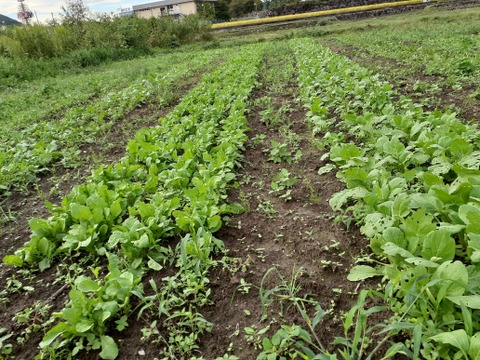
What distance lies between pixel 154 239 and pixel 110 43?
20.0 m

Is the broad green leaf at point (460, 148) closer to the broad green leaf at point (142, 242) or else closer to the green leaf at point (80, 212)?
the broad green leaf at point (142, 242)

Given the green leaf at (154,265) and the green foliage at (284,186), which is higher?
the green leaf at (154,265)

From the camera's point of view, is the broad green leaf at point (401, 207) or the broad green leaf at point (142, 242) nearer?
the broad green leaf at point (401, 207)

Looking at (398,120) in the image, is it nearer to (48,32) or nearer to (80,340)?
(80,340)

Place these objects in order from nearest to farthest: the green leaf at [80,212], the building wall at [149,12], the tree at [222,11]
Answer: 1. the green leaf at [80,212]
2. the tree at [222,11]
3. the building wall at [149,12]

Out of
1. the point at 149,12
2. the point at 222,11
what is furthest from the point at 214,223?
the point at 149,12

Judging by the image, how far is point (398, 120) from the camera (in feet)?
12.7

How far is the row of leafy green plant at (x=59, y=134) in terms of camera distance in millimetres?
4520

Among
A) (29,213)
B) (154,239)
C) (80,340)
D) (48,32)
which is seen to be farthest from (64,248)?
(48,32)

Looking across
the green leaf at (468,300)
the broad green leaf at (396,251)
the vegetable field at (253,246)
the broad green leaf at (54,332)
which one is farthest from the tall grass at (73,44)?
the green leaf at (468,300)

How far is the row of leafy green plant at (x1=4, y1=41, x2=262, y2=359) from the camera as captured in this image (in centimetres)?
199

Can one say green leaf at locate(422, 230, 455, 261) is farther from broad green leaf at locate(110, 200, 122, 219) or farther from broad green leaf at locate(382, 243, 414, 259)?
broad green leaf at locate(110, 200, 122, 219)

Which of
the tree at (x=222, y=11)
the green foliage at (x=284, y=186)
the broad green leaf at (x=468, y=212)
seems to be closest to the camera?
the broad green leaf at (x=468, y=212)

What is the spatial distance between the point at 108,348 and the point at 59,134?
502 cm
